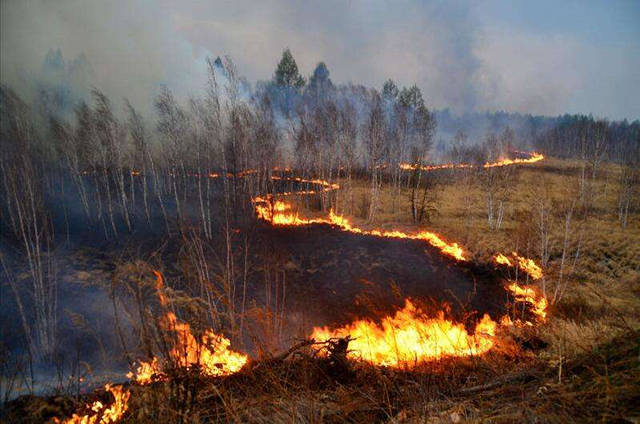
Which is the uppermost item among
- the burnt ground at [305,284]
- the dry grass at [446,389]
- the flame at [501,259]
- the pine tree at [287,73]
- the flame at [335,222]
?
the pine tree at [287,73]

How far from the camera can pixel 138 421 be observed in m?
3.01

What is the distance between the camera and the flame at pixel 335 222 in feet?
77.3

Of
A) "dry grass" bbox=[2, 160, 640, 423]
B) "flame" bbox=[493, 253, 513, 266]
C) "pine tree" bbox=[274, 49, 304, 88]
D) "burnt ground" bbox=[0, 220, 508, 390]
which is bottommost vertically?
"burnt ground" bbox=[0, 220, 508, 390]

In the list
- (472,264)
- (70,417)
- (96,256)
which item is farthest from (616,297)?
(96,256)

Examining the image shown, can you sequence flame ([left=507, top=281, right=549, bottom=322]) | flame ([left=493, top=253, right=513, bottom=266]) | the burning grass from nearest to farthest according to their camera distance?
1. the burning grass
2. flame ([left=507, top=281, right=549, bottom=322])
3. flame ([left=493, top=253, right=513, bottom=266])

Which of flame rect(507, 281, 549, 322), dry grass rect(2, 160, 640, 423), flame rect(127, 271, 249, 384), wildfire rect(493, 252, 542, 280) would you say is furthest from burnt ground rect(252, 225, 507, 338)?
flame rect(127, 271, 249, 384)

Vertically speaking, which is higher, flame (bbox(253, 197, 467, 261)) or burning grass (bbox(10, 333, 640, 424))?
burning grass (bbox(10, 333, 640, 424))

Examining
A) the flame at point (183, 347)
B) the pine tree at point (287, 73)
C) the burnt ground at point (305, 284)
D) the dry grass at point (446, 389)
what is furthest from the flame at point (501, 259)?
the pine tree at point (287, 73)

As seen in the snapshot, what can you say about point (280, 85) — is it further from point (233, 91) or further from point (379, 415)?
point (379, 415)

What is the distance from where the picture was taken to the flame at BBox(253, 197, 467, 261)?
77.3ft

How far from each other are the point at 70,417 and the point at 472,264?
21.7 metres

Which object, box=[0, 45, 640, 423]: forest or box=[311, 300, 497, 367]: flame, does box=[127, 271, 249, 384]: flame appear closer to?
box=[0, 45, 640, 423]: forest

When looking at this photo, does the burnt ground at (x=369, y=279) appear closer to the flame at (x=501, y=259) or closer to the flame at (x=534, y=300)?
the flame at (x=534, y=300)

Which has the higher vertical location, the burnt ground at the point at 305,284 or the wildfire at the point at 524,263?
the wildfire at the point at 524,263
